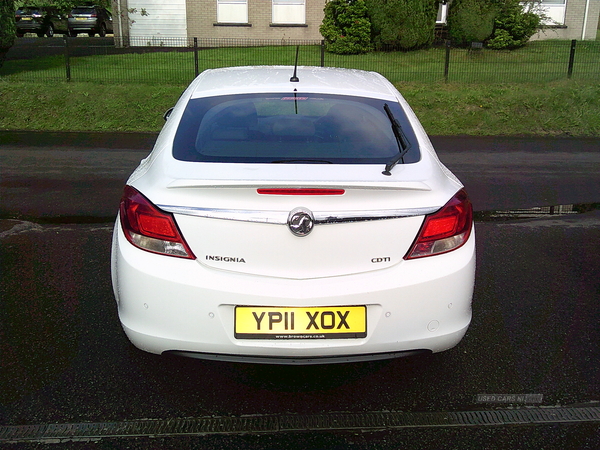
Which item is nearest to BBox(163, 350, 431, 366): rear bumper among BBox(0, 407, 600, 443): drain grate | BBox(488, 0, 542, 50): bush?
BBox(0, 407, 600, 443): drain grate

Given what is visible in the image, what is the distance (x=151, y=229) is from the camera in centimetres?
315

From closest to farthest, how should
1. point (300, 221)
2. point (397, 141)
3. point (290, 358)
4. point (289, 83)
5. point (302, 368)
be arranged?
point (300, 221) < point (290, 358) < point (397, 141) < point (302, 368) < point (289, 83)

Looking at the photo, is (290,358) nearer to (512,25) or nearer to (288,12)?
(512,25)

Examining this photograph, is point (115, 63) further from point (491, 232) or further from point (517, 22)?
point (491, 232)

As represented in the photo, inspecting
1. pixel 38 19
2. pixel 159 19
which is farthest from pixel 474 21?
pixel 38 19

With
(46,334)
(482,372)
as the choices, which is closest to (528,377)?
(482,372)

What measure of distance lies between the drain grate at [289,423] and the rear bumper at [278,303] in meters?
0.35

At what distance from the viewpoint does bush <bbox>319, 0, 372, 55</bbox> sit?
20.8m

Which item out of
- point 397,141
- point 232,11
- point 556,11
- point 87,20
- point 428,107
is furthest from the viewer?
point 87,20

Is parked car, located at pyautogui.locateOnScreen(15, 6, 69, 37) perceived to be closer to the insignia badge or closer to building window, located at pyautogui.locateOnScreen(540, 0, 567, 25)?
building window, located at pyautogui.locateOnScreen(540, 0, 567, 25)

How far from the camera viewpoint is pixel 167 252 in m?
3.12

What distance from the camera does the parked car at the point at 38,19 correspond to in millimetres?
34656

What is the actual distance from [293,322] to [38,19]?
35.9m

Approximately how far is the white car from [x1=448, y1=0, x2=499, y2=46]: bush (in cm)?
1889
